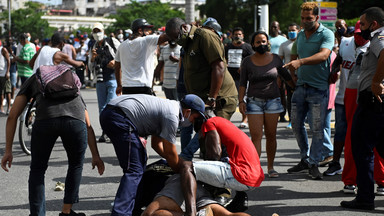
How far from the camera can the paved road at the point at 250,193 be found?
20.7ft

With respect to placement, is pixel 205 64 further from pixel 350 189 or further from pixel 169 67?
pixel 169 67

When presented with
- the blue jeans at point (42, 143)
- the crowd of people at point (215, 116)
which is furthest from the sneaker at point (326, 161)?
the blue jeans at point (42, 143)

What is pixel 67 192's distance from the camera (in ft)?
18.7

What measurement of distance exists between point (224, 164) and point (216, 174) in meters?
0.14

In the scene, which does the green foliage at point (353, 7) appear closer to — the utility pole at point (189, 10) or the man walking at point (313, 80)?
the utility pole at point (189, 10)

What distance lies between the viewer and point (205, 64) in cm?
720

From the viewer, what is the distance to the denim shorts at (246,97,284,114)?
7.64 metres

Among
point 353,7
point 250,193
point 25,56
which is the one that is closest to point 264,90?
point 250,193

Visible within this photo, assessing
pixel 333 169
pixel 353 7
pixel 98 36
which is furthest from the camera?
pixel 353 7

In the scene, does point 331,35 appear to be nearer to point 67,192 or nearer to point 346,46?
point 346,46

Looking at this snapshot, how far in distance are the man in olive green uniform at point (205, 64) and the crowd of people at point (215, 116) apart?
0.04 feet

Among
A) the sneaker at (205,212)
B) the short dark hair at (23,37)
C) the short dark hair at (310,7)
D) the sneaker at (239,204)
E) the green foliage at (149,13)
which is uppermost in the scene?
the short dark hair at (310,7)

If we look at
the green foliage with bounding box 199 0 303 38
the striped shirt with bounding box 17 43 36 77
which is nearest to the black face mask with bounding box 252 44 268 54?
the striped shirt with bounding box 17 43 36 77

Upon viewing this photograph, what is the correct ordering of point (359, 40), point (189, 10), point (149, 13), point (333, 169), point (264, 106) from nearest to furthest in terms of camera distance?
point (359, 40)
point (264, 106)
point (333, 169)
point (189, 10)
point (149, 13)
